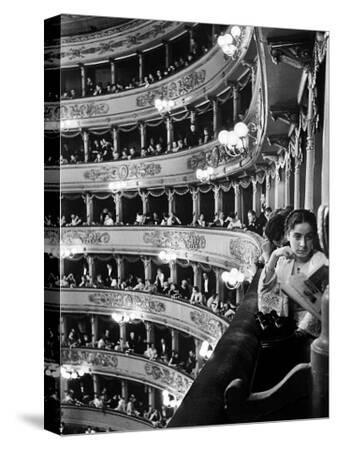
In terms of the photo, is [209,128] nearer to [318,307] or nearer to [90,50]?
[90,50]

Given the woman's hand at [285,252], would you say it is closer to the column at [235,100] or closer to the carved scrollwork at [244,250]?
the carved scrollwork at [244,250]

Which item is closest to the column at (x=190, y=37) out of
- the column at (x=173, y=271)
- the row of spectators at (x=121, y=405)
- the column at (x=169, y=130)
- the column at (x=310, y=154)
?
the column at (x=169, y=130)

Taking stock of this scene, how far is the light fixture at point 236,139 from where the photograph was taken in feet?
A: 34.4

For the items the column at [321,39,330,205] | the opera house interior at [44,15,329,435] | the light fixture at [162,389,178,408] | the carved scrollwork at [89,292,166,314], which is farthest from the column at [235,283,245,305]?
the column at [321,39,330,205]

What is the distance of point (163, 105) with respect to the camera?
10266 mm

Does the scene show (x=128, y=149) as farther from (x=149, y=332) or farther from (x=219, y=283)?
(x=149, y=332)

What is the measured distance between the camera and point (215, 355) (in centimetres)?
1042

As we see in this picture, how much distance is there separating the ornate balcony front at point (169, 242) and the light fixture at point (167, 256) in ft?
Answer: 0.10

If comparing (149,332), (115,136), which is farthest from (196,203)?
(149,332)

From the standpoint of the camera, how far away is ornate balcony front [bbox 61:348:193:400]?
9.95m

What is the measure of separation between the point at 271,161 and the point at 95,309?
2.10 m

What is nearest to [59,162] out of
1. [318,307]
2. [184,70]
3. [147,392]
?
Result: [184,70]

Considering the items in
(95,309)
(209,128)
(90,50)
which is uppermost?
(90,50)

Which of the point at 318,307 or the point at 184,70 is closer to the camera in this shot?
the point at 184,70
